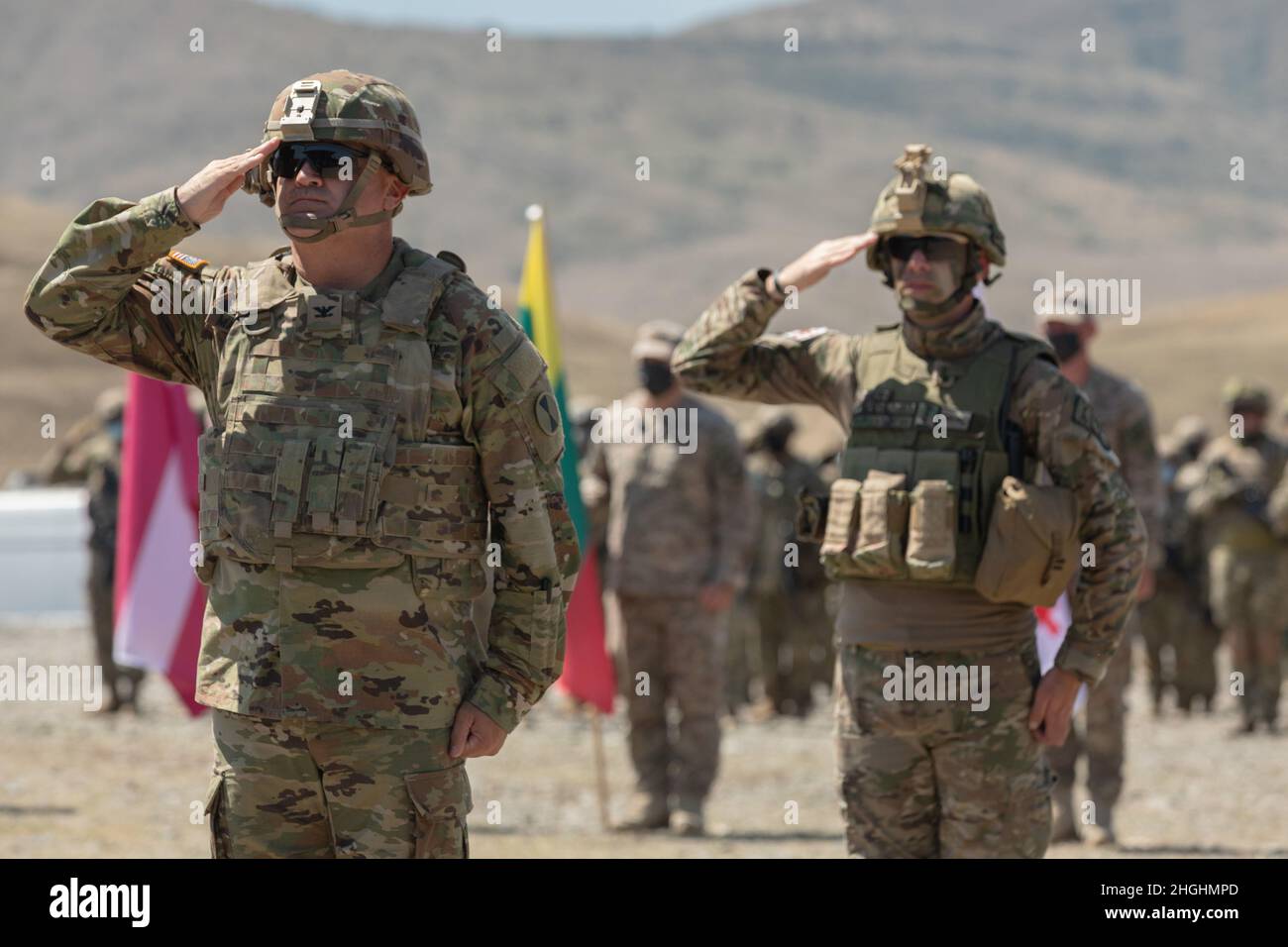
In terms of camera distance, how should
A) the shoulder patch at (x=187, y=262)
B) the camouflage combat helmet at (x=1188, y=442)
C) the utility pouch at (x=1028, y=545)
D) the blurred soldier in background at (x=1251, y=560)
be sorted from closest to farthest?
the shoulder patch at (x=187, y=262)
the utility pouch at (x=1028, y=545)
the blurred soldier in background at (x=1251, y=560)
the camouflage combat helmet at (x=1188, y=442)

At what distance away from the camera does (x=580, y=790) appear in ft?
40.0

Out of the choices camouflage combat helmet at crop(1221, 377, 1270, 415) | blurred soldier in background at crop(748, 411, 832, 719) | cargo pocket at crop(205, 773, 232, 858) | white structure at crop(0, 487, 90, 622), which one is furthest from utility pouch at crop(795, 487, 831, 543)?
white structure at crop(0, 487, 90, 622)

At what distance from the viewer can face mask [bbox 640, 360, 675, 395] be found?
399 inches

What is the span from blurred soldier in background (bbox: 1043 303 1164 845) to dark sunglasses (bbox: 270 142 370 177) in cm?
526

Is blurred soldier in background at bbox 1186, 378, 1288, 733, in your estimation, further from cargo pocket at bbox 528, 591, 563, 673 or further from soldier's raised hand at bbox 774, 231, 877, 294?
cargo pocket at bbox 528, 591, 563, 673

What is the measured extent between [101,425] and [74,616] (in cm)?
895

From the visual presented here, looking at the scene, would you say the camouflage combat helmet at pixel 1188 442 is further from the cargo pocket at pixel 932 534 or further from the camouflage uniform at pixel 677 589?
the cargo pocket at pixel 932 534

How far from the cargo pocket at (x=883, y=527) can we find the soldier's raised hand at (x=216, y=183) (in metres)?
2.15

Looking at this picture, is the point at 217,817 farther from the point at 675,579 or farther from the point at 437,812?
the point at 675,579

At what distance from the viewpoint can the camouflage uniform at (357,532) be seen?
4465 mm

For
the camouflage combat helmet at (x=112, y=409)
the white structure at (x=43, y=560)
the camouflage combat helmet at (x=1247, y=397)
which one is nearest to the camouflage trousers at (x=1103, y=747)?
the camouflage combat helmet at (x=1247, y=397)

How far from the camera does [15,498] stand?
990 inches

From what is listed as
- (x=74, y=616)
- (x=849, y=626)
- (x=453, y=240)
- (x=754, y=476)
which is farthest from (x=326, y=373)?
(x=453, y=240)

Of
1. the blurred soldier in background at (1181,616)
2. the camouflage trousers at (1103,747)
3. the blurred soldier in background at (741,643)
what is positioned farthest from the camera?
the blurred soldier in background at (741,643)
